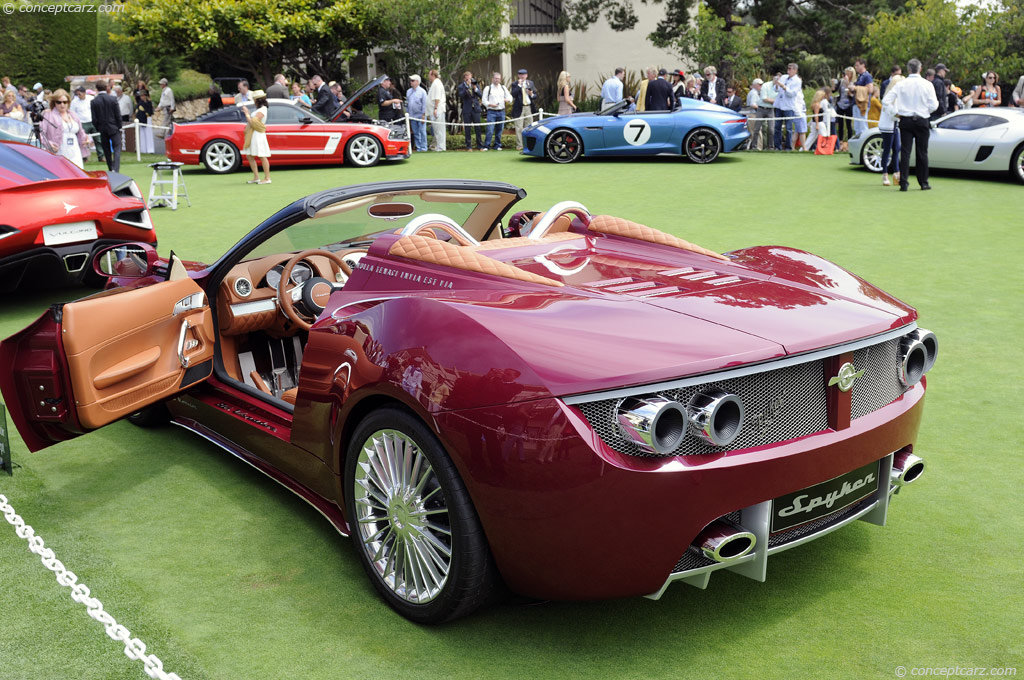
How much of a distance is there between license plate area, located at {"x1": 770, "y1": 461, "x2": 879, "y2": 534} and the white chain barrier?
5.84 feet

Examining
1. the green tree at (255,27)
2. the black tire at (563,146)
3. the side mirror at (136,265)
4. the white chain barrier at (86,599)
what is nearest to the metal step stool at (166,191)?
the black tire at (563,146)

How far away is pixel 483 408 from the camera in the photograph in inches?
108

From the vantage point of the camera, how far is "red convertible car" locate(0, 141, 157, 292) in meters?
7.38

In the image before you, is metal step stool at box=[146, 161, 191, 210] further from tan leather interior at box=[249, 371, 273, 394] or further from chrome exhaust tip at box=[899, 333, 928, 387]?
chrome exhaust tip at box=[899, 333, 928, 387]

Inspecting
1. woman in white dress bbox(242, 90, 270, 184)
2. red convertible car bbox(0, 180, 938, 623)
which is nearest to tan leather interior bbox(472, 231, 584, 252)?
red convertible car bbox(0, 180, 938, 623)

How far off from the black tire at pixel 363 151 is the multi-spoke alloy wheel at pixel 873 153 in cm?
863

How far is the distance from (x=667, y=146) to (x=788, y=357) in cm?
1512

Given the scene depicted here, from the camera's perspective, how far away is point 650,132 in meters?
17.4

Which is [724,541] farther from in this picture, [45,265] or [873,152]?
[873,152]

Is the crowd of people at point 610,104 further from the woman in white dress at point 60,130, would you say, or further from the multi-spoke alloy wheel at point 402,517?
the multi-spoke alloy wheel at point 402,517

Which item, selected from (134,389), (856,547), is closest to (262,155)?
(134,389)

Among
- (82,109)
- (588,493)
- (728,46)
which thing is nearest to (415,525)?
(588,493)

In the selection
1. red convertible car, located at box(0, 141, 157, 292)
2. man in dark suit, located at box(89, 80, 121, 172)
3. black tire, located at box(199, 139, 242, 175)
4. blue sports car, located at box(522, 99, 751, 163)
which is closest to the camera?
red convertible car, located at box(0, 141, 157, 292)

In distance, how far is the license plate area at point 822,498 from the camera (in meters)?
2.86
